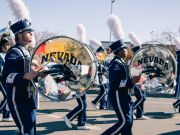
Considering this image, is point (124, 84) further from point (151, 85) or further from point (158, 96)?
point (158, 96)

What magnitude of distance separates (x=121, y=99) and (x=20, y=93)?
5.18ft

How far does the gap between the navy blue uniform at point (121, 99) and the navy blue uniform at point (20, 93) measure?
1.39 meters

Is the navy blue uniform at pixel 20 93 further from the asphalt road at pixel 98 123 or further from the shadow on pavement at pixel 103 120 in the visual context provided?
the shadow on pavement at pixel 103 120

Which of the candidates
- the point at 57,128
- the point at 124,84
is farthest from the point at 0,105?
the point at 124,84

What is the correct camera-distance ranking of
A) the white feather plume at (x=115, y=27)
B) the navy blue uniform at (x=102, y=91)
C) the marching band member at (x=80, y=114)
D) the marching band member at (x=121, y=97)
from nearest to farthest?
1. the marching band member at (x=121, y=97)
2. the white feather plume at (x=115, y=27)
3. the marching band member at (x=80, y=114)
4. the navy blue uniform at (x=102, y=91)

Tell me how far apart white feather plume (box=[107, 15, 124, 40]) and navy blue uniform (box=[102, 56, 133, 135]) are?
4.62ft

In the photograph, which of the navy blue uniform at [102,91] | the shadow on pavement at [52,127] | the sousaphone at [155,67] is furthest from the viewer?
the navy blue uniform at [102,91]

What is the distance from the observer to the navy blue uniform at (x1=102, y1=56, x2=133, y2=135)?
5809mm

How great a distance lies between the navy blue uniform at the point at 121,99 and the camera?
19.1 feet

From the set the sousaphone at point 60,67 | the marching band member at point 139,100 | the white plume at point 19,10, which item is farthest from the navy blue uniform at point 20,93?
the marching band member at point 139,100

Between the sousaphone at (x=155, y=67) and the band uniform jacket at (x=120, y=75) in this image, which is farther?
the sousaphone at (x=155, y=67)

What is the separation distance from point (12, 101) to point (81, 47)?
3.62ft

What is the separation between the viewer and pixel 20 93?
4.95 meters

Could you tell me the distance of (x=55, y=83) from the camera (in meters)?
5.13
